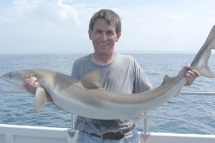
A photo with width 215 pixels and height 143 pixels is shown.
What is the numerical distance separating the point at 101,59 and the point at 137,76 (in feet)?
1.78

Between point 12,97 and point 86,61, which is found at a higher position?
point 86,61

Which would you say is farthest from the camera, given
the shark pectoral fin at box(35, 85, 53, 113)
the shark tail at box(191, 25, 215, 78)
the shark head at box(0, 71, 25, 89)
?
the shark head at box(0, 71, 25, 89)

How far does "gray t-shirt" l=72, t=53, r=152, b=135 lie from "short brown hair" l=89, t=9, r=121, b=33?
0.41 m

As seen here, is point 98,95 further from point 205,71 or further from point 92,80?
point 205,71

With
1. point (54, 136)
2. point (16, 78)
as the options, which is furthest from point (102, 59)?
point (54, 136)

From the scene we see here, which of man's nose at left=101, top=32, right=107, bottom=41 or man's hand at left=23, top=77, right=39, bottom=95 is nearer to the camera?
man's hand at left=23, top=77, right=39, bottom=95

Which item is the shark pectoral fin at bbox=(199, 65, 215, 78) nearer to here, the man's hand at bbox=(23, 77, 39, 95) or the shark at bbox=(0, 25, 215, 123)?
the shark at bbox=(0, 25, 215, 123)

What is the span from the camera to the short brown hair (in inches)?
114

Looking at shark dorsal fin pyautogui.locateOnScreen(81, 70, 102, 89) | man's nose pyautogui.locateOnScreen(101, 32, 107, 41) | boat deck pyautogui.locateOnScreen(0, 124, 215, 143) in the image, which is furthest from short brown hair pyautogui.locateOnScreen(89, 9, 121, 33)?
boat deck pyautogui.locateOnScreen(0, 124, 215, 143)

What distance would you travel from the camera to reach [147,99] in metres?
2.79

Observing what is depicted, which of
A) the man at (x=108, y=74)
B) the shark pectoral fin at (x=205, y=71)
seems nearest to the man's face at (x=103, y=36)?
the man at (x=108, y=74)

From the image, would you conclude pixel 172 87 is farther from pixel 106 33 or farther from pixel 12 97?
pixel 12 97

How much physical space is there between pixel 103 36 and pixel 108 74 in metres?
0.50

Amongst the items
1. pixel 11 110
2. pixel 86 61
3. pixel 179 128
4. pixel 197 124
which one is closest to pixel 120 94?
pixel 86 61
